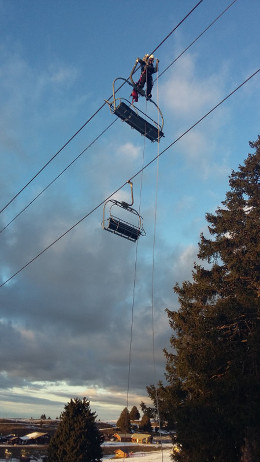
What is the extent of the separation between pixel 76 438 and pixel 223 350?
11.1 m

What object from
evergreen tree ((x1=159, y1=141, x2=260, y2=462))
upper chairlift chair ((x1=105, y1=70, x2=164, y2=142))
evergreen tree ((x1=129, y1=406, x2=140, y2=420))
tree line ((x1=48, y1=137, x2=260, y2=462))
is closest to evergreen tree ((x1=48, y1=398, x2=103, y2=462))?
tree line ((x1=48, y1=137, x2=260, y2=462))

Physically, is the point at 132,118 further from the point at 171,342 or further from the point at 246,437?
the point at 171,342

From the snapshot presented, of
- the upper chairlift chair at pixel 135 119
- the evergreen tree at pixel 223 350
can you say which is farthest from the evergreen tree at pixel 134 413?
the upper chairlift chair at pixel 135 119

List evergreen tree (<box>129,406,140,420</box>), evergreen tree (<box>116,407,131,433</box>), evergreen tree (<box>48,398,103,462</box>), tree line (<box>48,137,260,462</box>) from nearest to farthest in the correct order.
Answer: tree line (<box>48,137,260,462</box>) < evergreen tree (<box>48,398,103,462</box>) < evergreen tree (<box>116,407,131,433</box>) < evergreen tree (<box>129,406,140,420</box>)

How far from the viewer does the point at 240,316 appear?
22.4 m

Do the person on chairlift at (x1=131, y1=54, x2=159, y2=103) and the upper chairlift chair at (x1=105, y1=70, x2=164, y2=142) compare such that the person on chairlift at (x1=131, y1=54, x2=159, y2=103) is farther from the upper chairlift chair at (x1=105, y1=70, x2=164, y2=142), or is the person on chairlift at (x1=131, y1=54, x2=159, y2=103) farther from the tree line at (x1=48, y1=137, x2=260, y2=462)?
the tree line at (x1=48, y1=137, x2=260, y2=462)

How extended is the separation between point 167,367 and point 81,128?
19.9m

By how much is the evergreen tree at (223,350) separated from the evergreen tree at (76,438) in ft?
17.8

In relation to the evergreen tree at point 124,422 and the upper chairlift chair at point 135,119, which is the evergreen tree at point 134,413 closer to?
the evergreen tree at point 124,422

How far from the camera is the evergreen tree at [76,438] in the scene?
2358 centimetres

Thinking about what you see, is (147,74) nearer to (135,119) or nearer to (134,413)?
(135,119)

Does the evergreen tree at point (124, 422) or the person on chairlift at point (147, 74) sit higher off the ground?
the person on chairlift at point (147, 74)

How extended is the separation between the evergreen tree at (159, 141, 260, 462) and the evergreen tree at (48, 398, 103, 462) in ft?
17.8

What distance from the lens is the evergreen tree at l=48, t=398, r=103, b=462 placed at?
77.4 ft
